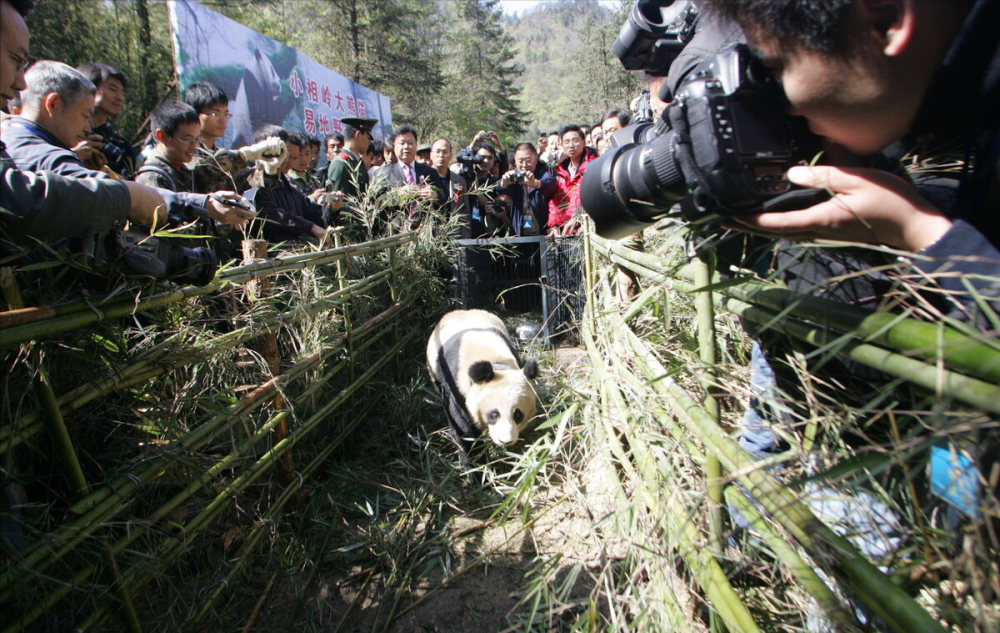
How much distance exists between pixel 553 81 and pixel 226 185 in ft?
285

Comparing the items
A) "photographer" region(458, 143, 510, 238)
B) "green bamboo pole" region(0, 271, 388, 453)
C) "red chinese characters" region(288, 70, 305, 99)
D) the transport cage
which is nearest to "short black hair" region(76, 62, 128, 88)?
"green bamboo pole" region(0, 271, 388, 453)

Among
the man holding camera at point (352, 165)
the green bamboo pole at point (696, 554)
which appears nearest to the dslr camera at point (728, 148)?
the green bamboo pole at point (696, 554)

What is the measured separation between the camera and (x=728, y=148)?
100cm

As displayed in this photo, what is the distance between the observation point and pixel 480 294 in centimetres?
603

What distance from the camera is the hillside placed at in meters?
35.1

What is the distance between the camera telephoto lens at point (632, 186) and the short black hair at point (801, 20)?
0.84 feet

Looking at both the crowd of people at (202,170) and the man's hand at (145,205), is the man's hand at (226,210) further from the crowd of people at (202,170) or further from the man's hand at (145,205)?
the man's hand at (145,205)

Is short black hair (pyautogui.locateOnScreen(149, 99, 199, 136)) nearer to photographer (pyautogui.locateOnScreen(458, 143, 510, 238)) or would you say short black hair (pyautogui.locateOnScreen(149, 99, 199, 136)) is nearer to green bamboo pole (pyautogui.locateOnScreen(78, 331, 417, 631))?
green bamboo pole (pyautogui.locateOnScreen(78, 331, 417, 631))

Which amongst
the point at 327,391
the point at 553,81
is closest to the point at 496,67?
the point at 327,391

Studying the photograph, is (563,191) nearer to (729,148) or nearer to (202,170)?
(202,170)

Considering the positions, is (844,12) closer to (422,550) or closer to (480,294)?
(422,550)

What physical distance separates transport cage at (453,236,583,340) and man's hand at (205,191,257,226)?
308cm

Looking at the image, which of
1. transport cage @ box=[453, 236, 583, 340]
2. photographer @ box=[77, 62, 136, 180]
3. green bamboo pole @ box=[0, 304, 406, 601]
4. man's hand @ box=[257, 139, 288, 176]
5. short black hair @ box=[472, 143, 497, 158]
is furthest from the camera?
short black hair @ box=[472, 143, 497, 158]

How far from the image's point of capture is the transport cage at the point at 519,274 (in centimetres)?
541
